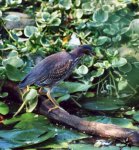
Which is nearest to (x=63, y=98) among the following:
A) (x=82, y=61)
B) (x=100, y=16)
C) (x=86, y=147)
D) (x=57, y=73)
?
(x=57, y=73)

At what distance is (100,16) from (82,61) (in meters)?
0.74

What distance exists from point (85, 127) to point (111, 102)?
81 cm

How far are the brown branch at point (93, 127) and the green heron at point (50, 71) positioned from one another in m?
0.10

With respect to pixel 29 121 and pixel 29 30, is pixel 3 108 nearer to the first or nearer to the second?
pixel 29 121

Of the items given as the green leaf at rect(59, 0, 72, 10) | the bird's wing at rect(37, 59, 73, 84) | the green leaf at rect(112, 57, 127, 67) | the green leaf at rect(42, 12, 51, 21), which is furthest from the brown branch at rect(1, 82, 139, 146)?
the green leaf at rect(59, 0, 72, 10)

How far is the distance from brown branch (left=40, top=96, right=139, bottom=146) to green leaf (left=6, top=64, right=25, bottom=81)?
0.38 meters

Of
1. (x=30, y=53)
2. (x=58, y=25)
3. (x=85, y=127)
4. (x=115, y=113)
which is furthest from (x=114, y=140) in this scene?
(x=58, y=25)

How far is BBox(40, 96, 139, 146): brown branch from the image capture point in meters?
4.69

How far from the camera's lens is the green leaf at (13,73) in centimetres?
545

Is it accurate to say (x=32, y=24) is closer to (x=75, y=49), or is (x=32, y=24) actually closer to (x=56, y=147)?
(x=75, y=49)

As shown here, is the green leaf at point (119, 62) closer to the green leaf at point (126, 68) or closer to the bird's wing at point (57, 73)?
the green leaf at point (126, 68)

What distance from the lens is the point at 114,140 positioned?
4785mm

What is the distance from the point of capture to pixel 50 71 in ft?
17.6

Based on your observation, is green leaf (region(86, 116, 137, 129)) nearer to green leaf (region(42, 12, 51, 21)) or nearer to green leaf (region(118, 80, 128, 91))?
green leaf (region(118, 80, 128, 91))
